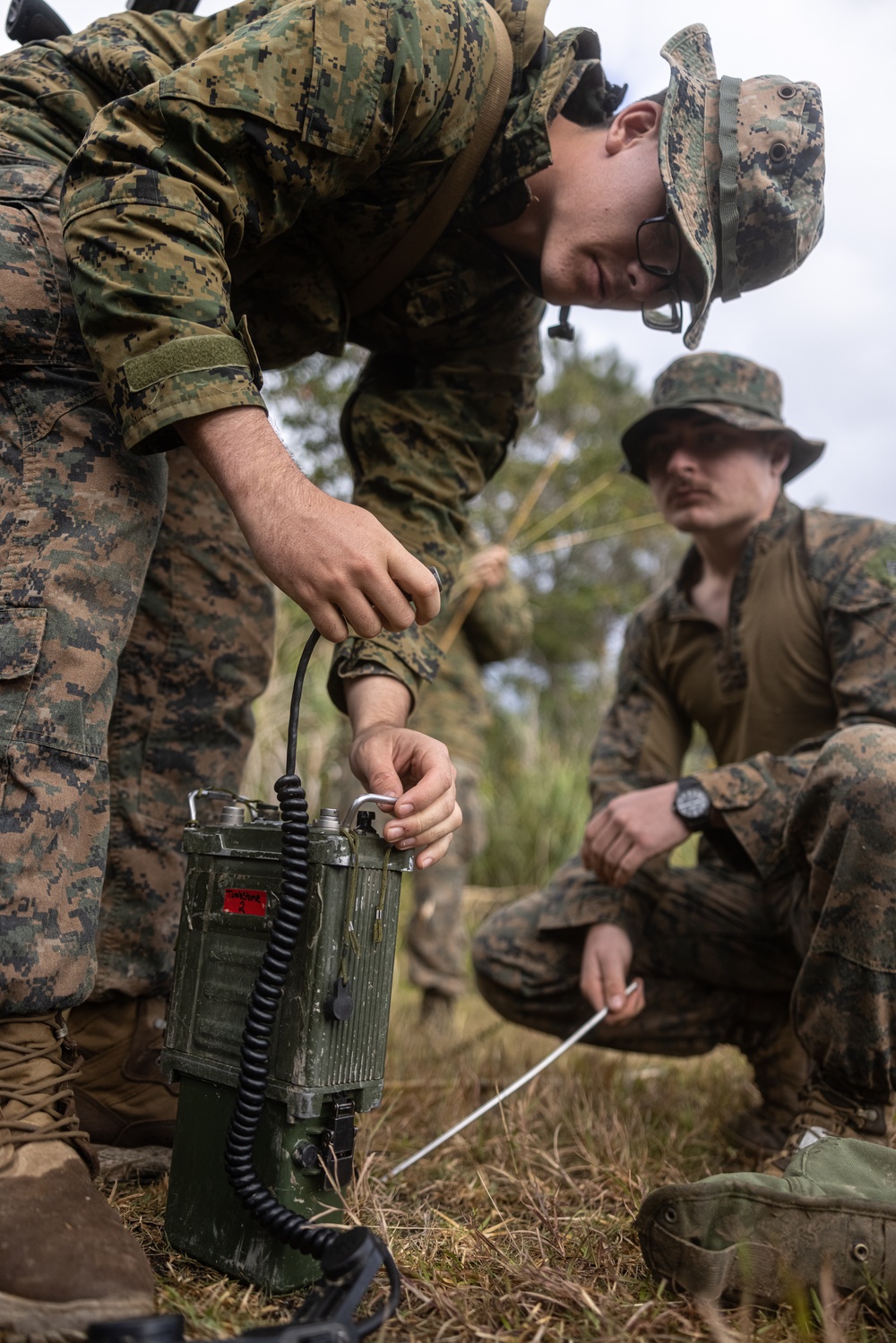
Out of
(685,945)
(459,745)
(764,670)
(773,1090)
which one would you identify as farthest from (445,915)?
(764,670)

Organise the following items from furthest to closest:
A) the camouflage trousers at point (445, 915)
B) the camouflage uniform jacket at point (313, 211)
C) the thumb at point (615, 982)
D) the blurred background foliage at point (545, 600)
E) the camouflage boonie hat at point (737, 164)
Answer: the blurred background foliage at point (545, 600) → the camouflage trousers at point (445, 915) → the thumb at point (615, 982) → the camouflage boonie hat at point (737, 164) → the camouflage uniform jacket at point (313, 211)

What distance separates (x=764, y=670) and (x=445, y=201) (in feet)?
5.65

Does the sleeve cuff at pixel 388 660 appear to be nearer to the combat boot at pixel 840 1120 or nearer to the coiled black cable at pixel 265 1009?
the coiled black cable at pixel 265 1009

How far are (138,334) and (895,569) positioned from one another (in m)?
2.12

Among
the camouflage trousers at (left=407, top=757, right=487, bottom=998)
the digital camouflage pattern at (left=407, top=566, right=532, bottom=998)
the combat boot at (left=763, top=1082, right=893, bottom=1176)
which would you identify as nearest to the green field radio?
the combat boot at (left=763, top=1082, right=893, bottom=1176)

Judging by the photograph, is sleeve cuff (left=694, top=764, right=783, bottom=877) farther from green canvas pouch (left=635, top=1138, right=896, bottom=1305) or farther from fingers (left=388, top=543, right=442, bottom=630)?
fingers (left=388, top=543, right=442, bottom=630)

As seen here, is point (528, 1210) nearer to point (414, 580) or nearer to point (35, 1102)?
point (35, 1102)

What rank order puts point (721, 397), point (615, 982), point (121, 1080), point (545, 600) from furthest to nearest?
1. point (545, 600)
2. point (721, 397)
3. point (615, 982)
4. point (121, 1080)

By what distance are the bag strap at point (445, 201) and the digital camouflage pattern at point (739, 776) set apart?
1.40m

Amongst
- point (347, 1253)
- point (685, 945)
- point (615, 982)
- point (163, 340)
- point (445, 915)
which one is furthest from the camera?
point (445, 915)

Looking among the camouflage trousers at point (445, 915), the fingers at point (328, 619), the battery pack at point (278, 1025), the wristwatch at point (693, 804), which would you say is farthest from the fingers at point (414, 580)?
the camouflage trousers at point (445, 915)

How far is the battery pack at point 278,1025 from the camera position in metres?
1.45

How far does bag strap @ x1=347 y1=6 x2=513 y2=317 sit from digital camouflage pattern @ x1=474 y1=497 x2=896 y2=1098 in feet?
4.61

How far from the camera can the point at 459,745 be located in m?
5.74
